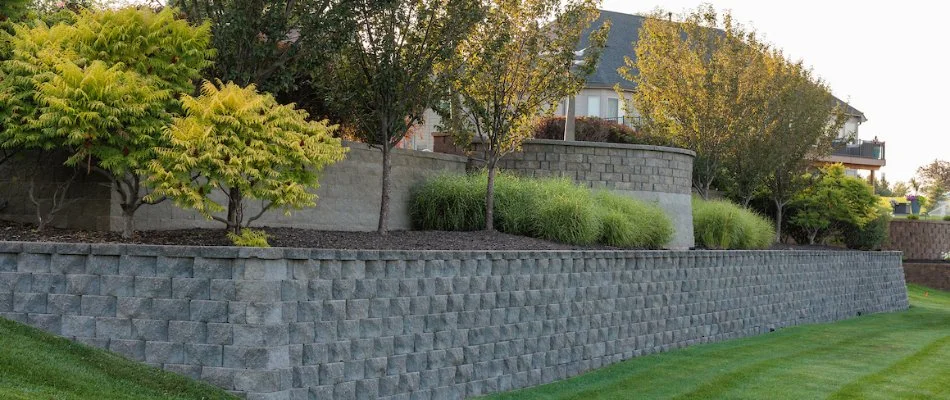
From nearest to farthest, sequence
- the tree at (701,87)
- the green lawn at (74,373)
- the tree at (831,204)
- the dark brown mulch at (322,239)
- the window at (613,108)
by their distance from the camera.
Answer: the green lawn at (74,373)
the dark brown mulch at (322,239)
the tree at (701,87)
the tree at (831,204)
the window at (613,108)

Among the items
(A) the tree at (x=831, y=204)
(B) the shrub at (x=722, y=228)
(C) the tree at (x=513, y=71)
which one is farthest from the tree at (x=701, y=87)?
(C) the tree at (x=513, y=71)

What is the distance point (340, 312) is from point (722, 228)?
48.0 feet

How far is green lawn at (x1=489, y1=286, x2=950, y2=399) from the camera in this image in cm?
1367

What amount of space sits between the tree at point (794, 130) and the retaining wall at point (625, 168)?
722cm

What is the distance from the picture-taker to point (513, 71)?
695 inches

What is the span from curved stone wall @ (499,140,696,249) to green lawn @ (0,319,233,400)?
11559mm

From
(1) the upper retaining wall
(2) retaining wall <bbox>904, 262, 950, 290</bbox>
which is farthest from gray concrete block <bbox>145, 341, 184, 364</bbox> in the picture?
(1) the upper retaining wall

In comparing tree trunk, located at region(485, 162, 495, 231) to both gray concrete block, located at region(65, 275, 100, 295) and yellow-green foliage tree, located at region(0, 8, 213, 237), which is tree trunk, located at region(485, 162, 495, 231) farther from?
gray concrete block, located at region(65, 275, 100, 295)

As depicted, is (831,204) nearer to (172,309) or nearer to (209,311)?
(209,311)

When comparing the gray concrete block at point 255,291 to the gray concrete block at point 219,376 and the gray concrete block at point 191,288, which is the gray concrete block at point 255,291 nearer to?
the gray concrete block at point 191,288

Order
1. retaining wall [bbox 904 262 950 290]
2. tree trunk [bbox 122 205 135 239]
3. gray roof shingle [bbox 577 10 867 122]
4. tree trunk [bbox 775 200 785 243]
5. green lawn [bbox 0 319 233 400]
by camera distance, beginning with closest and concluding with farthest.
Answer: green lawn [bbox 0 319 233 400] → tree trunk [bbox 122 205 135 239] → tree trunk [bbox 775 200 785 243] → retaining wall [bbox 904 262 950 290] → gray roof shingle [bbox 577 10 867 122]

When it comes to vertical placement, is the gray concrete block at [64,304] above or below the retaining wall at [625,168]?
below

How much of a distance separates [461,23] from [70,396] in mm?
8931

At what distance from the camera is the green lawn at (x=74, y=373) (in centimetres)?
863
